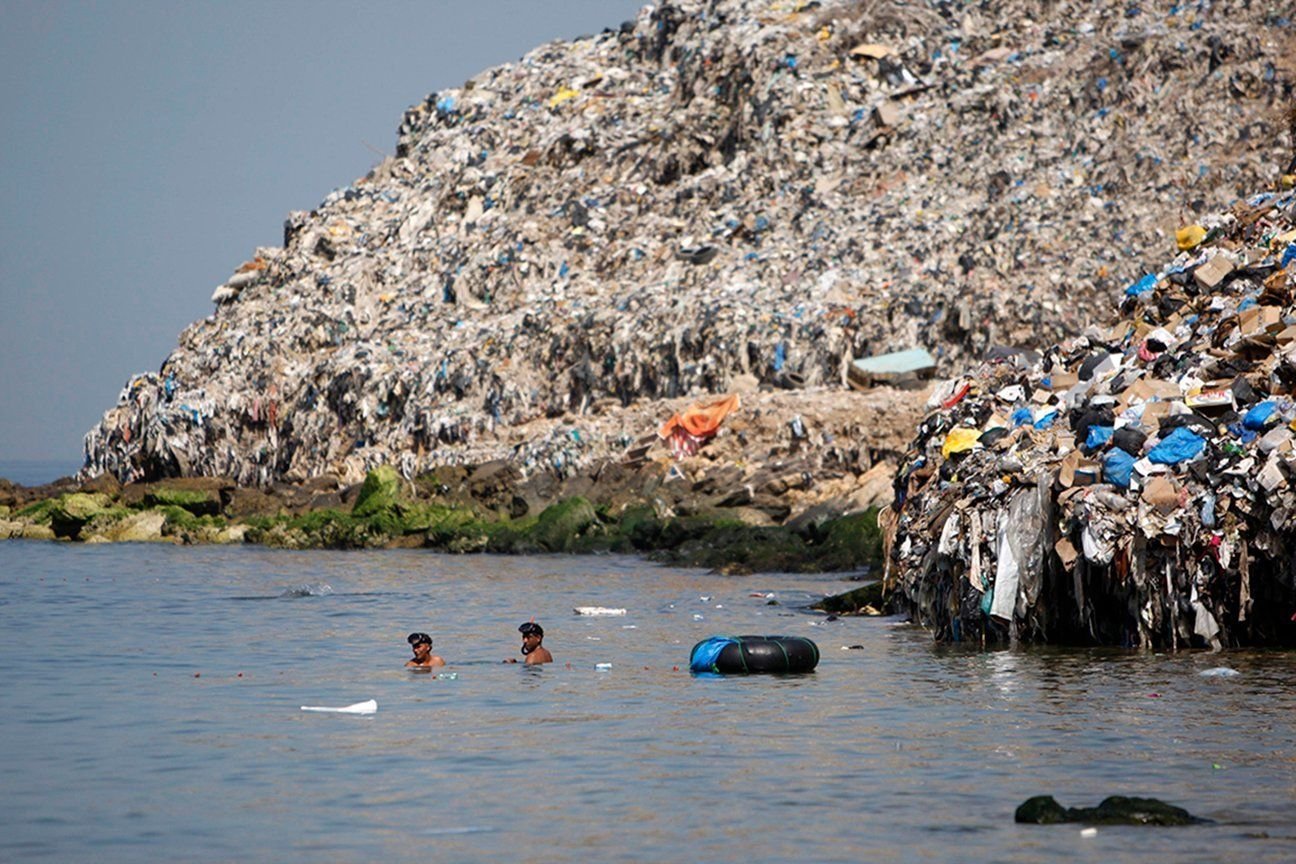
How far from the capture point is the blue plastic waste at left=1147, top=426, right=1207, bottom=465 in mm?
12562

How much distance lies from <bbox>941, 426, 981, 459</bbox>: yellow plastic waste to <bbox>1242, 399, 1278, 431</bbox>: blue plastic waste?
2.68 metres

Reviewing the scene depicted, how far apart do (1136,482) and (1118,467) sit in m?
0.20

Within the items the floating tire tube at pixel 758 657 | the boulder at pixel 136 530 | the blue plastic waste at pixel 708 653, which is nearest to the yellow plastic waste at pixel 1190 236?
the floating tire tube at pixel 758 657

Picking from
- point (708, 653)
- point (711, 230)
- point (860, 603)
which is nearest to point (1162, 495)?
point (708, 653)

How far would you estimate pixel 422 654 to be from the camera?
1358 centimetres

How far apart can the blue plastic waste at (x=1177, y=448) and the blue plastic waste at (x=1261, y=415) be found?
0.36 meters

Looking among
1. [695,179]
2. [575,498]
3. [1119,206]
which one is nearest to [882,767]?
[575,498]

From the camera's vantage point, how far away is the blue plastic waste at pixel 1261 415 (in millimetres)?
12344

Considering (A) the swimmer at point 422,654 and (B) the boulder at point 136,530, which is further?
(B) the boulder at point 136,530

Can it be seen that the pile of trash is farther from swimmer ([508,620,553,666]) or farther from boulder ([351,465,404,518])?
boulder ([351,465,404,518])

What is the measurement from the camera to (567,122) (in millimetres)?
45406

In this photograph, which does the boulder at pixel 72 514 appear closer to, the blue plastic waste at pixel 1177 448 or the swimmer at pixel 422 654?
the swimmer at pixel 422 654

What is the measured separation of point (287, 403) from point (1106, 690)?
32.6 m

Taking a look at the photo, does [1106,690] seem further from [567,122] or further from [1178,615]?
[567,122]
